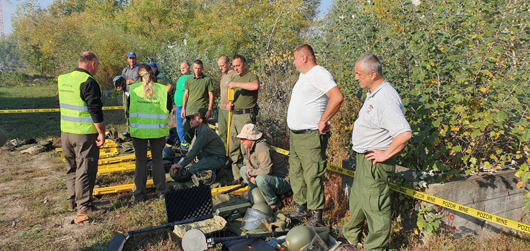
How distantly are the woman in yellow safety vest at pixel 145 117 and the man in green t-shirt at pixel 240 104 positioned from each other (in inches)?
51.1

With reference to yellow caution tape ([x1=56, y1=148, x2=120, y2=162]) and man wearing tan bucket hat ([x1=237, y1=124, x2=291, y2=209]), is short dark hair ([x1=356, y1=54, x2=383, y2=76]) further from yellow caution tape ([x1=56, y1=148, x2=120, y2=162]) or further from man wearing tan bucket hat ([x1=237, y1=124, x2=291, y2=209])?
yellow caution tape ([x1=56, y1=148, x2=120, y2=162])

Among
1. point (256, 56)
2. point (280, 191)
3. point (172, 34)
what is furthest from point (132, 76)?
point (172, 34)

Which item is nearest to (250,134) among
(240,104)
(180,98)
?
(240,104)

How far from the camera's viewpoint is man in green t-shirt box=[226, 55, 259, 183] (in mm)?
6066

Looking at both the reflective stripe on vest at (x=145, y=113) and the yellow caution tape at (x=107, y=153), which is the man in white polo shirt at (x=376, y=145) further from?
the yellow caution tape at (x=107, y=153)

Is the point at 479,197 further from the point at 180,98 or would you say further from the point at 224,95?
the point at 180,98

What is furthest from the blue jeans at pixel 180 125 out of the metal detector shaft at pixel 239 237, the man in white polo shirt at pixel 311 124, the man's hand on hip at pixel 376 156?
the man's hand on hip at pixel 376 156

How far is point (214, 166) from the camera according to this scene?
6.32m

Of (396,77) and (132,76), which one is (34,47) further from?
(396,77)

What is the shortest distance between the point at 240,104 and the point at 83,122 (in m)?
2.44

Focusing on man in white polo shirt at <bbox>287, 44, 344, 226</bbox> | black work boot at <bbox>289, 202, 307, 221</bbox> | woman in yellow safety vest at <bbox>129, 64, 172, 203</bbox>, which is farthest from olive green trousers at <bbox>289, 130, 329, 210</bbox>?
woman in yellow safety vest at <bbox>129, 64, 172, 203</bbox>

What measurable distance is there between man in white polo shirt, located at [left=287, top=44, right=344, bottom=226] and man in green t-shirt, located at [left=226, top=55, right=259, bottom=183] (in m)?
1.85

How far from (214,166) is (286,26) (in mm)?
7854

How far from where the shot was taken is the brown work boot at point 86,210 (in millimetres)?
4844
